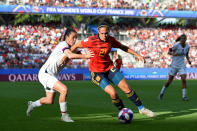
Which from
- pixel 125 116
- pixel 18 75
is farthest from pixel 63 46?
pixel 18 75

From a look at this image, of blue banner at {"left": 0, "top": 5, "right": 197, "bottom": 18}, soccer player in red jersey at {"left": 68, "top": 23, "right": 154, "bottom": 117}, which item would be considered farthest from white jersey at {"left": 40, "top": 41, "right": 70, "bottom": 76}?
blue banner at {"left": 0, "top": 5, "right": 197, "bottom": 18}

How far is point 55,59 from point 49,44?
32372 millimetres

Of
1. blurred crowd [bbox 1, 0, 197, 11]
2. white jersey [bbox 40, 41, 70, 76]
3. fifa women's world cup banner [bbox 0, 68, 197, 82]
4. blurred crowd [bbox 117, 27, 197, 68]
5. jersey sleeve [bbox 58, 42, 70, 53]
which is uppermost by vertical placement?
blurred crowd [bbox 1, 0, 197, 11]

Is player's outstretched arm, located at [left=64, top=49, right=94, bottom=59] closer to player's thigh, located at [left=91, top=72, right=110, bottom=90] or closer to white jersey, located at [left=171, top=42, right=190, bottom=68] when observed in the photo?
player's thigh, located at [left=91, top=72, right=110, bottom=90]

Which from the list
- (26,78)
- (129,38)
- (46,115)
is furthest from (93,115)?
(129,38)

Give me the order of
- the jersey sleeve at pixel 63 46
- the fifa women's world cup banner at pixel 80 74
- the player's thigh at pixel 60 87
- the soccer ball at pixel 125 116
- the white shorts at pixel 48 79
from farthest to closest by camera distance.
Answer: the fifa women's world cup banner at pixel 80 74 → the white shorts at pixel 48 79 → the player's thigh at pixel 60 87 → the jersey sleeve at pixel 63 46 → the soccer ball at pixel 125 116

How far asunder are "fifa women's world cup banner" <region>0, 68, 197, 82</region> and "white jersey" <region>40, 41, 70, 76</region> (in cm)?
2590

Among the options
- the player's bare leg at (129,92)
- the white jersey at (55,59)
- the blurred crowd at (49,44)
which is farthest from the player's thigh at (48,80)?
the blurred crowd at (49,44)

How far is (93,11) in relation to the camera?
4572 cm

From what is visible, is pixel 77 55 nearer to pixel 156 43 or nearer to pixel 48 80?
pixel 48 80

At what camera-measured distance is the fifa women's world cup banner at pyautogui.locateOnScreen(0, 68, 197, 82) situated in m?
34.8

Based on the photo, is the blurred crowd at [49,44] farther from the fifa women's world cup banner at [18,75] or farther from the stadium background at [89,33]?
the fifa women's world cup banner at [18,75]

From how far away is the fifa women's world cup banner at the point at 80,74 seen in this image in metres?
34.8

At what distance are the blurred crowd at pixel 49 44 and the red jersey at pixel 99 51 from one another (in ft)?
87.6
